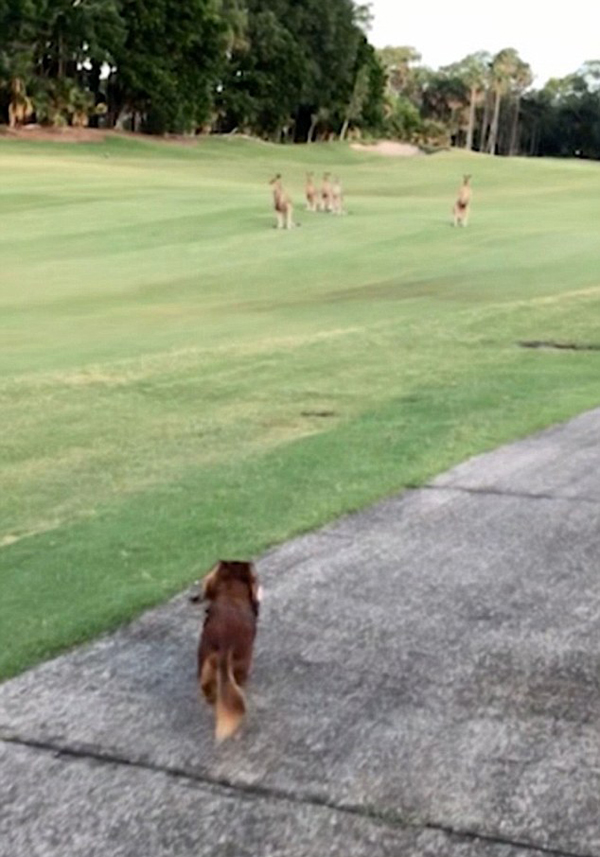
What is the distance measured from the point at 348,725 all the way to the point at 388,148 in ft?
269

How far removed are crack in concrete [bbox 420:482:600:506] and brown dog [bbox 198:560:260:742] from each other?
3003 millimetres

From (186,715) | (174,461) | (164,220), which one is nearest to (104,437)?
(174,461)

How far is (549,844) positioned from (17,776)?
1426 millimetres

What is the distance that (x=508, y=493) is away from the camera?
731 cm

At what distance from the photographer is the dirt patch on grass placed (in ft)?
264

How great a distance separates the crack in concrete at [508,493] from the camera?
7.18 m

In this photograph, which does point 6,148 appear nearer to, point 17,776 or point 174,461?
point 174,461

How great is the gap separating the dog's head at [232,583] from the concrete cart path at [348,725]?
0.33 metres

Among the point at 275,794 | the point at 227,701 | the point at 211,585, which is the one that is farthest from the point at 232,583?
the point at 275,794

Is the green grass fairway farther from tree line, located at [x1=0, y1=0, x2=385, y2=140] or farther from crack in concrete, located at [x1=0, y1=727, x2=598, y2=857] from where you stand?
tree line, located at [x1=0, y1=0, x2=385, y2=140]

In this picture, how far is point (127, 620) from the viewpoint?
532 centimetres

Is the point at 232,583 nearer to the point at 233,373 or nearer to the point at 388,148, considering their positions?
the point at 233,373

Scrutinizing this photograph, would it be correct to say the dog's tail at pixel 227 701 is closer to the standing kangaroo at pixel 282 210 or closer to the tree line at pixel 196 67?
the standing kangaroo at pixel 282 210

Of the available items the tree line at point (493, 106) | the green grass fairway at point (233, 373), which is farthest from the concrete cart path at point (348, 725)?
the tree line at point (493, 106)
